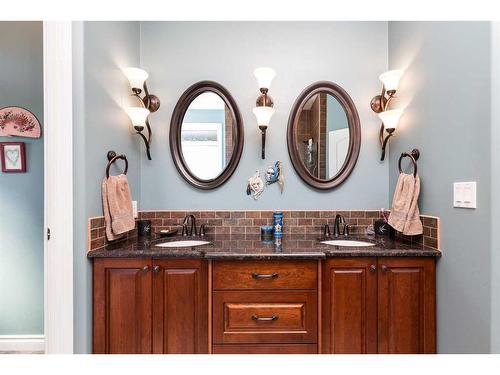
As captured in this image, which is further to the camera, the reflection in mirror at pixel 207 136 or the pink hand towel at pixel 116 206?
the reflection in mirror at pixel 207 136

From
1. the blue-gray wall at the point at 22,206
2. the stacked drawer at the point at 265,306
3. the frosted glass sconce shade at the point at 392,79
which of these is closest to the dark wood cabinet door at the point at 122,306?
the stacked drawer at the point at 265,306

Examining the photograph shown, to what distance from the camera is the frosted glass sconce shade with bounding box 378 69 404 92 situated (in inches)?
72.1

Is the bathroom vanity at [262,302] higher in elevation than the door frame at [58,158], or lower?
lower

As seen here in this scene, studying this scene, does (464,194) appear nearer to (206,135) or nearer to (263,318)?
(263,318)

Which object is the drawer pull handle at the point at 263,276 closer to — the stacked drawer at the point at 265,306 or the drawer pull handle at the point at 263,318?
the stacked drawer at the point at 265,306

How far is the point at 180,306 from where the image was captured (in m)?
1.48

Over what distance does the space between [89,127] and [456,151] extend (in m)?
1.94

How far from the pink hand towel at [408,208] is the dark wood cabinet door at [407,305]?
0.67 feet

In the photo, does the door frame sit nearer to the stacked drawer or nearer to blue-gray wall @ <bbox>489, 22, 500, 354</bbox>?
the stacked drawer

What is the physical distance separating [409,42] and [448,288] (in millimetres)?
1543

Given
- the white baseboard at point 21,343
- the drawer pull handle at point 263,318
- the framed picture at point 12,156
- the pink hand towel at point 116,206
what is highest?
the framed picture at point 12,156

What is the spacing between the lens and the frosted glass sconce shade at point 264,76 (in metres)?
1.87
